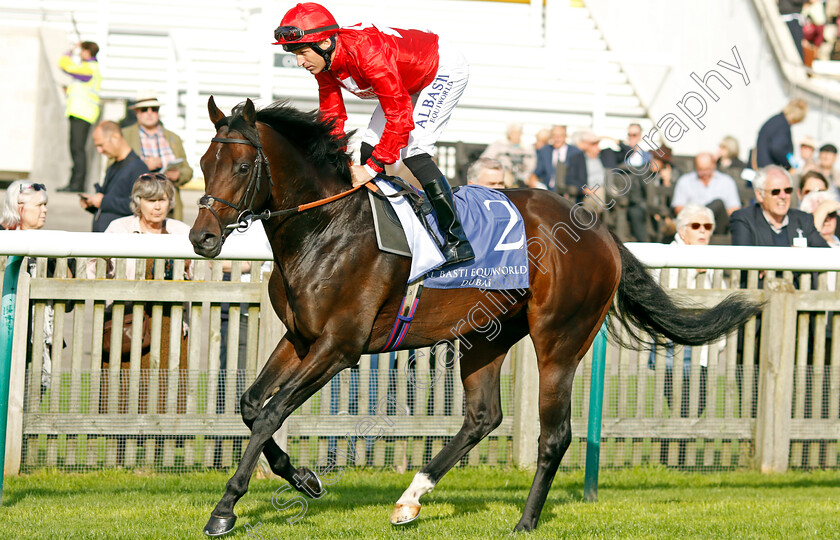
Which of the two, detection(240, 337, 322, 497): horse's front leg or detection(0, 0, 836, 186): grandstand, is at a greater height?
detection(0, 0, 836, 186): grandstand

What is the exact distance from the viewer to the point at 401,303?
15.1 feet

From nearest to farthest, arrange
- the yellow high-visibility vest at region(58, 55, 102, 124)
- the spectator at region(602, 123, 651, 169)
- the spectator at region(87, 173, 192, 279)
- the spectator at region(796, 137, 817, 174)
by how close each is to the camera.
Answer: the spectator at region(87, 173, 192, 279)
the spectator at region(602, 123, 651, 169)
the yellow high-visibility vest at region(58, 55, 102, 124)
the spectator at region(796, 137, 817, 174)

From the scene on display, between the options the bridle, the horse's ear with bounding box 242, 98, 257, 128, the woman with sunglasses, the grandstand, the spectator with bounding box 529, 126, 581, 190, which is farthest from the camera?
the grandstand

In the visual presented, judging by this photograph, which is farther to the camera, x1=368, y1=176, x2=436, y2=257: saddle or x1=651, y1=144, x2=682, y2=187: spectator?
x1=651, y1=144, x2=682, y2=187: spectator

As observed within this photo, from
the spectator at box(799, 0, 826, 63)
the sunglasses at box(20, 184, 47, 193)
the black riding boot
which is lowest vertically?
the black riding boot

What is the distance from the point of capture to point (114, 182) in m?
7.90

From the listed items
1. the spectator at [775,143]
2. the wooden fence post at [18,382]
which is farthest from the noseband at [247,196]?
the spectator at [775,143]

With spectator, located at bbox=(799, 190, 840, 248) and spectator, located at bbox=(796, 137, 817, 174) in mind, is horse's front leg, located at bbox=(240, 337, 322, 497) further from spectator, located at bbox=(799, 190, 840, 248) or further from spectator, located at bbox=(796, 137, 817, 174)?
spectator, located at bbox=(796, 137, 817, 174)

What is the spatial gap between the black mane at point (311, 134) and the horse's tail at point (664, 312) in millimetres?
1562

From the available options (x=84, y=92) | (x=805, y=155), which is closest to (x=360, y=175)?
(x=84, y=92)

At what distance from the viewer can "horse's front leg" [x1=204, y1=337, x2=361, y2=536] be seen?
419 cm

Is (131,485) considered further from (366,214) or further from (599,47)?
(599,47)

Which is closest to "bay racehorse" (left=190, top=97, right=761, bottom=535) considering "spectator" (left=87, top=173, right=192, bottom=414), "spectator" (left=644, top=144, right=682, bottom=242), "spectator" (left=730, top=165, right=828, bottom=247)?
"spectator" (left=87, top=173, right=192, bottom=414)

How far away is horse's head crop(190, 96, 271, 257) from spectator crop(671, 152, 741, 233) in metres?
7.65
